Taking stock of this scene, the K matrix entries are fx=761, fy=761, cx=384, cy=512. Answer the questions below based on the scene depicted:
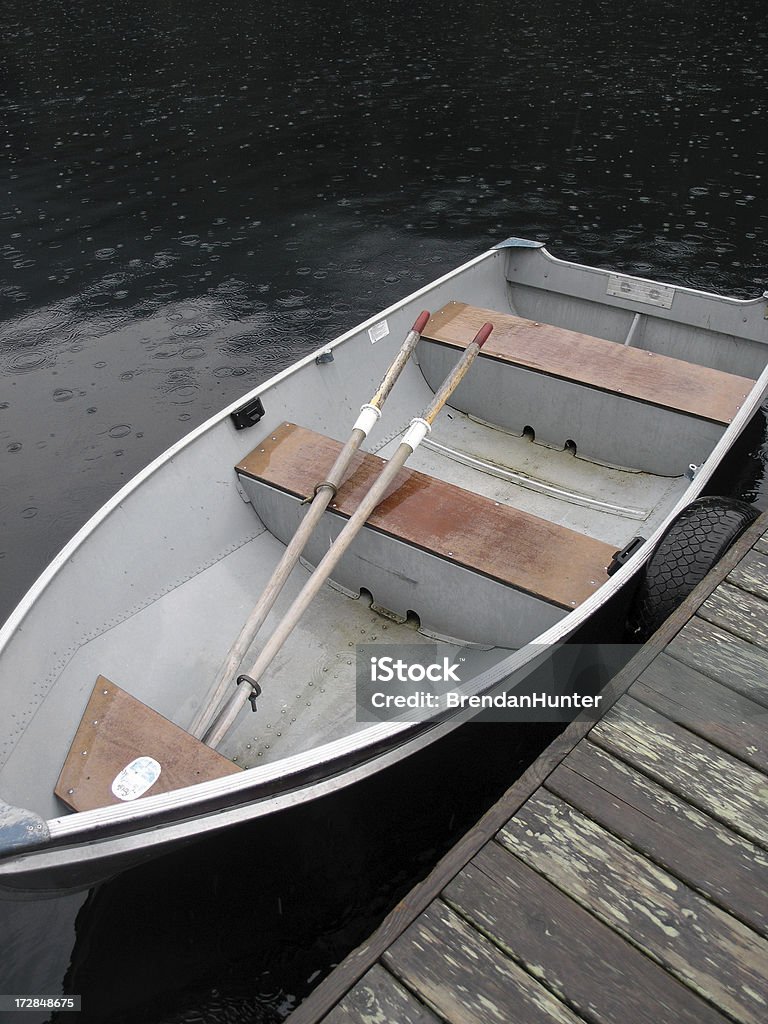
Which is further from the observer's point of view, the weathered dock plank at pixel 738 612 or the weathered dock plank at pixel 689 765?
the weathered dock plank at pixel 738 612

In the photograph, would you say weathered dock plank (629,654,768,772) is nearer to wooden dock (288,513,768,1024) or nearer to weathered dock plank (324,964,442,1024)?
wooden dock (288,513,768,1024)

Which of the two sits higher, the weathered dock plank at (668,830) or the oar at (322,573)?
the weathered dock plank at (668,830)

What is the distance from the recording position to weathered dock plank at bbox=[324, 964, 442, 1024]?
2896 millimetres

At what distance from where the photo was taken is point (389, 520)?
19.3 feet

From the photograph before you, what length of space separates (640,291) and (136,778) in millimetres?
7654

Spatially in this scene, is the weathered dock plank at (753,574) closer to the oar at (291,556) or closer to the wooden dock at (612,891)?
the wooden dock at (612,891)

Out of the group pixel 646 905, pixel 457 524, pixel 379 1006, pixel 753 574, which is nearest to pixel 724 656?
pixel 753 574

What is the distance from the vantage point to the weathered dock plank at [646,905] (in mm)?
2938

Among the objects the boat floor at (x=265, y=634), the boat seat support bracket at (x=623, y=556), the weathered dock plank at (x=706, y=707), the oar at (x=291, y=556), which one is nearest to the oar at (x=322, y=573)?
the oar at (x=291, y=556)

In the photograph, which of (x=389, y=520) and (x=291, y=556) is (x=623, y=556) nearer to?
(x=389, y=520)

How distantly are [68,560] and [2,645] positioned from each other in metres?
0.77

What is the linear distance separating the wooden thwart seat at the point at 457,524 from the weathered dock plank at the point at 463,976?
2.48m

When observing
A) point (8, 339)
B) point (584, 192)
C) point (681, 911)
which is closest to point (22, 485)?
point (8, 339)

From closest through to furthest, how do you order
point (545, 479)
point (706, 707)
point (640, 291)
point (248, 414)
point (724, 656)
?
point (706, 707) < point (724, 656) < point (248, 414) < point (545, 479) < point (640, 291)
